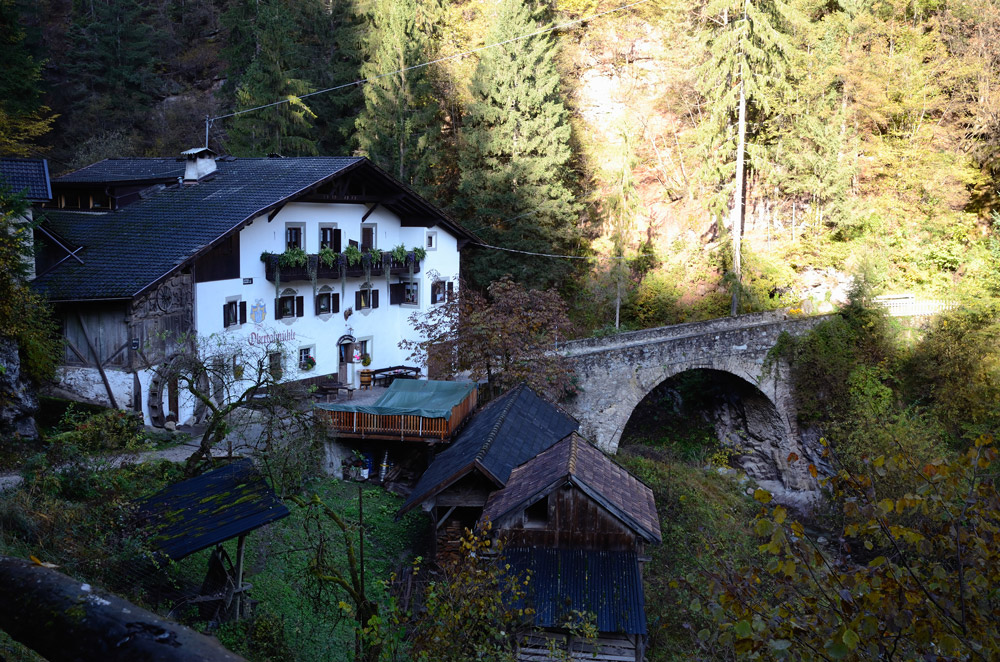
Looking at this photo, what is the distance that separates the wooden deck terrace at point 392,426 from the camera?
62.8ft

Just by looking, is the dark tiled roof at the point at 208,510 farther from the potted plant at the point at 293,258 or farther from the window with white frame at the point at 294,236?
the window with white frame at the point at 294,236

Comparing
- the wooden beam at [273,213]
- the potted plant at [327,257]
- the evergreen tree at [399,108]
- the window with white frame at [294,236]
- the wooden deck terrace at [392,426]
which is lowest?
the wooden deck terrace at [392,426]

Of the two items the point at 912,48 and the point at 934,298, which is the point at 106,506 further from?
the point at 912,48

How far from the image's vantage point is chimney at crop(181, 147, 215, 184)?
2348cm

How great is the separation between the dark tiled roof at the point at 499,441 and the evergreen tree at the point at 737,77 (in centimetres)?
1456

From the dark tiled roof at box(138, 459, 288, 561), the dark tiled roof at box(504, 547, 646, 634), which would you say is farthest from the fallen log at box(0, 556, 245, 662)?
the dark tiled roof at box(504, 547, 646, 634)

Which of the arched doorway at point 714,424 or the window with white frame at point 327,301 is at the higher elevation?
the window with white frame at point 327,301

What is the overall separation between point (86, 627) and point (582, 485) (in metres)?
11.2

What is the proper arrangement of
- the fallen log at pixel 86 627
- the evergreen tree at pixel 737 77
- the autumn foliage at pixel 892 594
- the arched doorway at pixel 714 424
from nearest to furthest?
the fallen log at pixel 86 627 < the autumn foliage at pixel 892 594 < the arched doorway at pixel 714 424 < the evergreen tree at pixel 737 77

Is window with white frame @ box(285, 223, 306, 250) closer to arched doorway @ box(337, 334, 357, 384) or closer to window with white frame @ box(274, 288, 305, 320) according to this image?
window with white frame @ box(274, 288, 305, 320)

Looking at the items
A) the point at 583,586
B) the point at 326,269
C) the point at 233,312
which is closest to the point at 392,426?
the point at 233,312

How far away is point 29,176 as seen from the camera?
18531 millimetres

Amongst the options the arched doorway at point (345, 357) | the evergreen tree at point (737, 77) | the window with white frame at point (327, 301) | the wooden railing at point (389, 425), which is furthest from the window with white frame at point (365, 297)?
the evergreen tree at point (737, 77)

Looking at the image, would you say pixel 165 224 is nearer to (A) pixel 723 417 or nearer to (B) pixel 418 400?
(B) pixel 418 400
